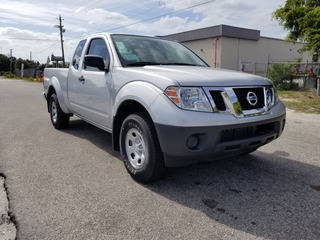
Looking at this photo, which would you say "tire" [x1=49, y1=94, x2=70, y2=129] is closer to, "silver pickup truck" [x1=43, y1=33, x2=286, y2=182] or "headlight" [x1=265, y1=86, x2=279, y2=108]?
"silver pickup truck" [x1=43, y1=33, x2=286, y2=182]

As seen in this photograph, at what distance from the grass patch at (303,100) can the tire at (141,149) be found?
23.9 feet

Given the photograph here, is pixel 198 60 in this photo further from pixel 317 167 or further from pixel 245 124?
pixel 317 167

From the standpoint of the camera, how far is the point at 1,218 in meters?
2.60

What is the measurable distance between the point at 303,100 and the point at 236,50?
84.1 feet

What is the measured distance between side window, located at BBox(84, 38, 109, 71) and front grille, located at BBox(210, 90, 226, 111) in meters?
1.76

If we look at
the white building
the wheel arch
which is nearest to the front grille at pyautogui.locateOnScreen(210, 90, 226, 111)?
the wheel arch

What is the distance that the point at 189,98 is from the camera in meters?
2.85

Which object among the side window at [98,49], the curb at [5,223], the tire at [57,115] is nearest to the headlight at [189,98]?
the side window at [98,49]

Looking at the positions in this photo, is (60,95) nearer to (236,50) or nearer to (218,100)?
(218,100)

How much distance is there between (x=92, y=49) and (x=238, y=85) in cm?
267

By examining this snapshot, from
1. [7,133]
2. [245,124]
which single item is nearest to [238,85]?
[245,124]

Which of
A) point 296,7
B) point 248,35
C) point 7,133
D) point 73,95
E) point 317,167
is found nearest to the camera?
point 317,167

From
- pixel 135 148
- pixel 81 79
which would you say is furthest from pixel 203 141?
pixel 81 79

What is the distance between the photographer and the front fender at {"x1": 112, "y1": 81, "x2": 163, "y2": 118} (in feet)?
9.87
